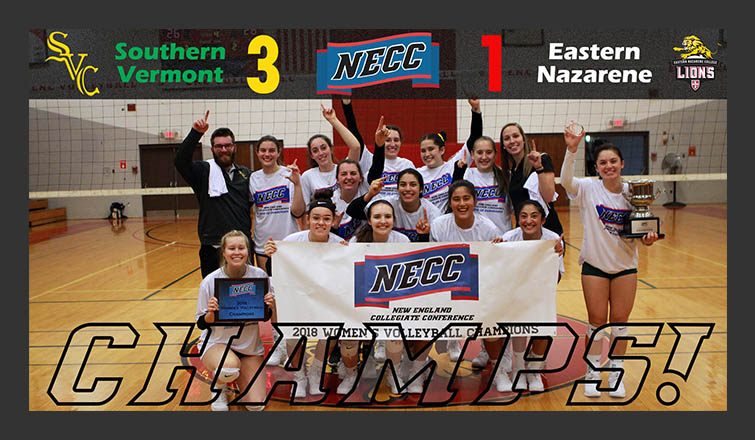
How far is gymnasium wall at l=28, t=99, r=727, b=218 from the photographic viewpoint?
52.4ft

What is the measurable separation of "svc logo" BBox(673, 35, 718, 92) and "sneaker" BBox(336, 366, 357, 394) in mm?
8773

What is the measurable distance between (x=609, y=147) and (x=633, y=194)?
382 millimetres

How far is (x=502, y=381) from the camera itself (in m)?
4.33

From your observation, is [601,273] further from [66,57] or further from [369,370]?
[66,57]

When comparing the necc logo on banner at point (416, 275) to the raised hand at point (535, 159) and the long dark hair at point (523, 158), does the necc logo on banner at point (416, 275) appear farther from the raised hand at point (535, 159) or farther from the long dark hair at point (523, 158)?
the long dark hair at point (523, 158)

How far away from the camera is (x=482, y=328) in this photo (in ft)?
13.2

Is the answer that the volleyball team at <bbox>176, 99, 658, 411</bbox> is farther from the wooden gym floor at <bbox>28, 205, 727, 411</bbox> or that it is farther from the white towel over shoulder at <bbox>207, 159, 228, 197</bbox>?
the wooden gym floor at <bbox>28, 205, 727, 411</bbox>

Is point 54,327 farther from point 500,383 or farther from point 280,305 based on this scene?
point 500,383

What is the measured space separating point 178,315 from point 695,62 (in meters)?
10.6

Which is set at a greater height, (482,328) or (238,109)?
(238,109)

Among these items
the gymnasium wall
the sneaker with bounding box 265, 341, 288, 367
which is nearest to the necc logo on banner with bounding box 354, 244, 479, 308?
the sneaker with bounding box 265, 341, 288, 367

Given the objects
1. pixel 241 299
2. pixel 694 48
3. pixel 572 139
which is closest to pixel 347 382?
pixel 241 299

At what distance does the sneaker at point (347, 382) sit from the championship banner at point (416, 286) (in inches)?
22.0

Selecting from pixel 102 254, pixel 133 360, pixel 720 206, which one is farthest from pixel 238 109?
pixel 720 206
